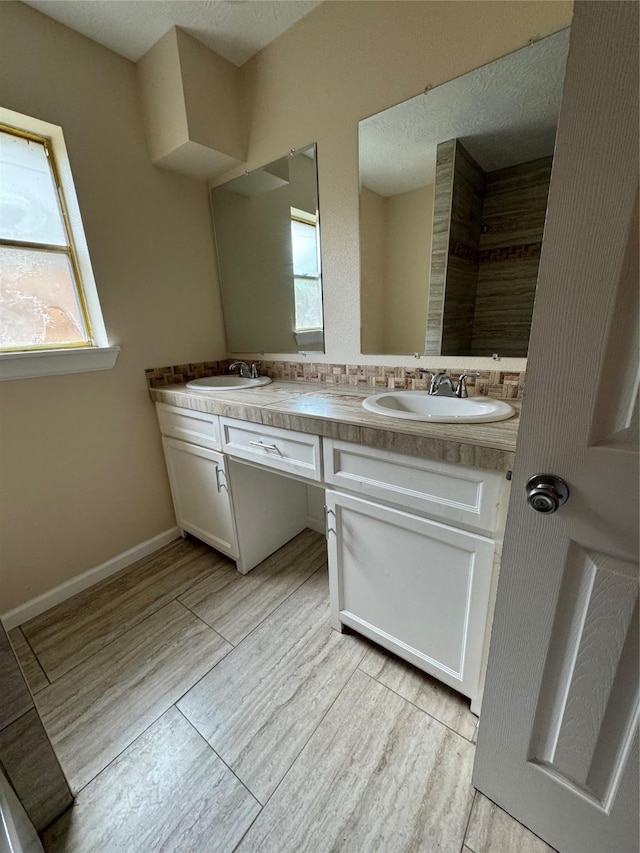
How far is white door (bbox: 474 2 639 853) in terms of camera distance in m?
0.46

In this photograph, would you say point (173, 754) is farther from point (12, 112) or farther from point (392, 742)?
point (12, 112)

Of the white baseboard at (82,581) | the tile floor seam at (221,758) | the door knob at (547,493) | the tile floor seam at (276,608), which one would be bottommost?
the tile floor seam at (221,758)

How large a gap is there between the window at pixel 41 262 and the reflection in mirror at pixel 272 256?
2.31 feet

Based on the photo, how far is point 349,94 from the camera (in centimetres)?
134

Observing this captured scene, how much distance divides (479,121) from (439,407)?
0.97m

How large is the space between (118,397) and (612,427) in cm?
188

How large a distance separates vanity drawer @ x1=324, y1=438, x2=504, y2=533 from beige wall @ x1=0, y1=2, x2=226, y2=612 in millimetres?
1219

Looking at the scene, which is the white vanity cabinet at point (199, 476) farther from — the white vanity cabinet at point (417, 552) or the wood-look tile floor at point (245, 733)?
the white vanity cabinet at point (417, 552)

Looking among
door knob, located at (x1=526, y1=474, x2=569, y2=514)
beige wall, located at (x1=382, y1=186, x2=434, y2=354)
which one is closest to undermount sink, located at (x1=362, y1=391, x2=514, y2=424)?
beige wall, located at (x1=382, y1=186, x2=434, y2=354)

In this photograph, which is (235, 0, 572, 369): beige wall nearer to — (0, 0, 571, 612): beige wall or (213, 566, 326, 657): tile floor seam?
(0, 0, 571, 612): beige wall

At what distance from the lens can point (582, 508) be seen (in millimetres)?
577

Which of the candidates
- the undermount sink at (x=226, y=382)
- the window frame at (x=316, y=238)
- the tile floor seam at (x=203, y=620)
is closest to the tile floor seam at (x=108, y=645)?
the tile floor seam at (x=203, y=620)

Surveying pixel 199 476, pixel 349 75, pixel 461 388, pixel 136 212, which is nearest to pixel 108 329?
pixel 136 212

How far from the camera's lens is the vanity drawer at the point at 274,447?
118cm
